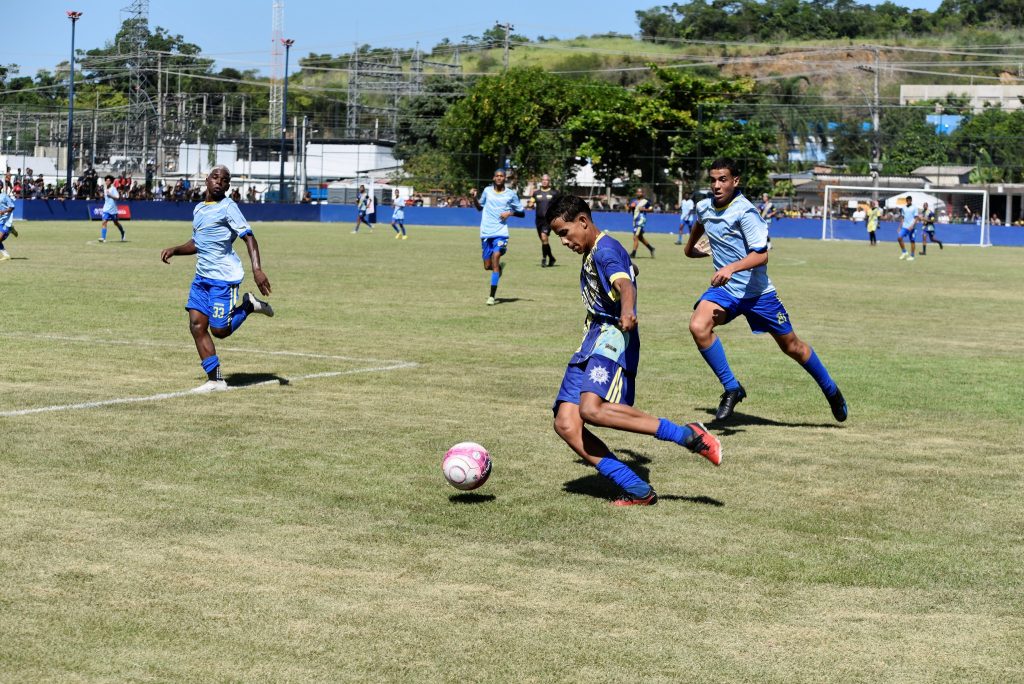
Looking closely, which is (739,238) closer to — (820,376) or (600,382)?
(820,376)

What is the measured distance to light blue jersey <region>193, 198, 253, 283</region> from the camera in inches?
486

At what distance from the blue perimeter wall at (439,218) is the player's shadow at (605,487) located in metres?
53.8

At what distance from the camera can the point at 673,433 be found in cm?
773

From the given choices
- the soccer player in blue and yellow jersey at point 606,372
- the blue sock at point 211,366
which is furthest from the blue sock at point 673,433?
the blue sock at point 211,366

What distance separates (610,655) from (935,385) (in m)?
8.98

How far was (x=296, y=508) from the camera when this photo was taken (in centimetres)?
759

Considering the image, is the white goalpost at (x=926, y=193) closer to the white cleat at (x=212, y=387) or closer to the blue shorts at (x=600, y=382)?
the white cleat at (x=212, y=387)

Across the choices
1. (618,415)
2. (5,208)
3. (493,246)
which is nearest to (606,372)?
(618,415)

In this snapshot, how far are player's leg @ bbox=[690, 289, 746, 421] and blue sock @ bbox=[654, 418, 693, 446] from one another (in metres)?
3.13

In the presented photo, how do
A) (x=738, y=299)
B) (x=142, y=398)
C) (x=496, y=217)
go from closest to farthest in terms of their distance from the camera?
(x=738, y=299), (x=142, y=398), (x=496, y=217)

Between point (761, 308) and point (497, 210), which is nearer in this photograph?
point (761, 308)

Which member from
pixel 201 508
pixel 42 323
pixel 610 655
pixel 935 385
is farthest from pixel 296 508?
pixel 42 323

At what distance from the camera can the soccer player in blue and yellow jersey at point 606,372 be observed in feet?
25.5

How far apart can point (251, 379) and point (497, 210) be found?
10711 millimetres
